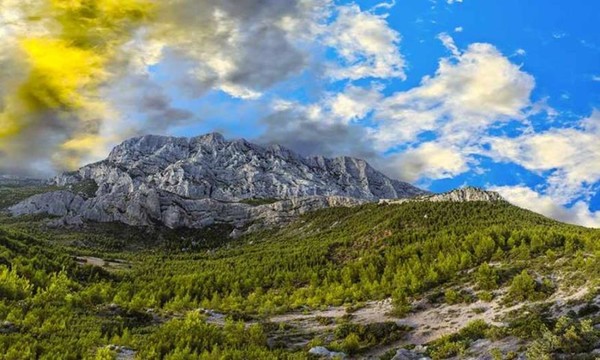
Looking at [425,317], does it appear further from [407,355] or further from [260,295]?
[260,295]

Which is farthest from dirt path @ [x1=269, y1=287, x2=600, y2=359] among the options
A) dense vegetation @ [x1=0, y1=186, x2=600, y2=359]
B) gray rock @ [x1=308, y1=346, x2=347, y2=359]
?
gray rock @ [x1=308, y1=346, x2=347, y2=359]

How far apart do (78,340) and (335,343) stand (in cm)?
2150

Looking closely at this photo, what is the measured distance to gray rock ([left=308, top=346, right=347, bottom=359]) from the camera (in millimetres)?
39125

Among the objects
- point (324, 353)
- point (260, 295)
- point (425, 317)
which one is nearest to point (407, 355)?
point (324, 353)

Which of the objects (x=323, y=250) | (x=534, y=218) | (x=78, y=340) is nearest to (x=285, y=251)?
(x=323, y=250)

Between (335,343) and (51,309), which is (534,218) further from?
(51,309)

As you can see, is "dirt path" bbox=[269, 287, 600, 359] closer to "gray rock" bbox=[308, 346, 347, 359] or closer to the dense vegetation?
the dense vegetation

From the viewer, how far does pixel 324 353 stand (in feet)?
131

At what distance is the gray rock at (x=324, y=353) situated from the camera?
128ft

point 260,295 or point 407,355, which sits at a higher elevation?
point 260,295

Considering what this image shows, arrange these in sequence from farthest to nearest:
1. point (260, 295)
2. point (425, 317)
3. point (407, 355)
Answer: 1. point (260, 295)
2. point (425, 317)
3. point (407, 355)

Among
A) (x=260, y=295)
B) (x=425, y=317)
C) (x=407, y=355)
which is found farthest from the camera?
(x=260, y=295)

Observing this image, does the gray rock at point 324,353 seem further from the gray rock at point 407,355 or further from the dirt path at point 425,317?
the gray rock at point 407,355

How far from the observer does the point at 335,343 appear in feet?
140
